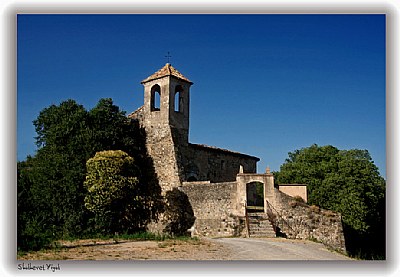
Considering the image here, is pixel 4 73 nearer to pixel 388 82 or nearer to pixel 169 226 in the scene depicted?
pixel 388 82

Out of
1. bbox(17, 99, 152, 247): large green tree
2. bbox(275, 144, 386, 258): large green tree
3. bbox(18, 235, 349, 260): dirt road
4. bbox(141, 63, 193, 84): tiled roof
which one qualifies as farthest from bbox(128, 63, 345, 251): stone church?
bbox(275, 144, 386, 258): large green tree

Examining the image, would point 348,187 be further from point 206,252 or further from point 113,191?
point 206,252

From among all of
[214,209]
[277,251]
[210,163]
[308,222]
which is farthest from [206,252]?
[210,163]

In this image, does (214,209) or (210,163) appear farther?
(210,163)

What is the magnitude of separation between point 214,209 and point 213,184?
1379 mm

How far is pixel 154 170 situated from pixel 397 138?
1697 cm

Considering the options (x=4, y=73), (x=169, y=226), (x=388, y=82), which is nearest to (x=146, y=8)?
(x=4, y=73)

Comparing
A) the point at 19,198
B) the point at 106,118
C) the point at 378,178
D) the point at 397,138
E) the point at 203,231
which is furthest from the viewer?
the point at 378,178

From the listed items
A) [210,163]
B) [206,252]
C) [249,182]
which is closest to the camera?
[206,252]

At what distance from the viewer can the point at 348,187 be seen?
101 feet

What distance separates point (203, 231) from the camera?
80.6 feet

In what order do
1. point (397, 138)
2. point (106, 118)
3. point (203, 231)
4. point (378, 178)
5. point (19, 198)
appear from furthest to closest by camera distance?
point (378, 178), point (106, 118), point (203, 231), point (19, 198), point (397, 138)

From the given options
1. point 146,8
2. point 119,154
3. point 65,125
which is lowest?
point 119,154

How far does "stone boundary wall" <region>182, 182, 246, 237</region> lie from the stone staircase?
2.13 feet
